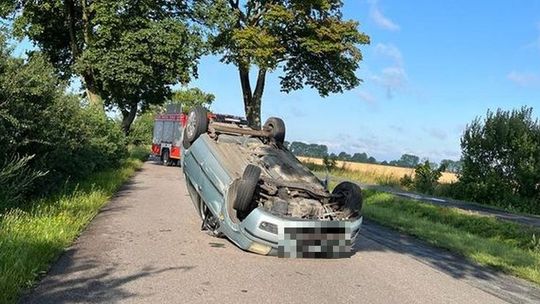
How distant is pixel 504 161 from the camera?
28062 millimetres

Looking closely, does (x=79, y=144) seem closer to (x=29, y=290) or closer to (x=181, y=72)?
(x=29, y=290)

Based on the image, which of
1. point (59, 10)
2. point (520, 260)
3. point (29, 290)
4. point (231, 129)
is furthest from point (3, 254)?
point (59, 10)

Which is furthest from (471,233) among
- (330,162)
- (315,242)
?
(330,162)

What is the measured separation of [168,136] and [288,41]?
9.61 m

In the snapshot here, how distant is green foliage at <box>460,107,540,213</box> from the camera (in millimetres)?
26688

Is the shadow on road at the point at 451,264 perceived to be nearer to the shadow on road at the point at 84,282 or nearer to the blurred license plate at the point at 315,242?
the blurred license plate at the point at 315,242

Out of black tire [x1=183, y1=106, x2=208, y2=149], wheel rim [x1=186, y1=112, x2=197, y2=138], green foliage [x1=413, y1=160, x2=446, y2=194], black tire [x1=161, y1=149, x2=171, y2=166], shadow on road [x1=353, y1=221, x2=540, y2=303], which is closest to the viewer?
shadow on road [x1=353, y1=221, x2=540, y2=303]

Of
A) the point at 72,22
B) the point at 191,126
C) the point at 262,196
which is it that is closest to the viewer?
the point at 262,196

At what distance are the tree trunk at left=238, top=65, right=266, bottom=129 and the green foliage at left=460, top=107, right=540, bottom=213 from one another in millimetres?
13138

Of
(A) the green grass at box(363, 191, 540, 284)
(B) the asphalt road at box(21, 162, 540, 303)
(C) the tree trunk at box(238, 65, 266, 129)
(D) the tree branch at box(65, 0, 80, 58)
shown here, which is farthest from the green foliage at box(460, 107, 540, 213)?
(D) the tree branch at box(65, 0, 80, 58)

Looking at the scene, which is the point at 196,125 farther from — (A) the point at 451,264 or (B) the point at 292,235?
(A) the point at 451,264

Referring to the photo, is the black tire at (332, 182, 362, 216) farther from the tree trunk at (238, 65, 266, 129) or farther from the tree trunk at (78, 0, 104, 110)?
the tree trunk at (238, 65, 266, 129)

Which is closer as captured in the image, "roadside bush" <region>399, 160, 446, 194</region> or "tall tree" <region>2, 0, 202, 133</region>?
"tall tree" <region>2, 0, 202, 133</region>

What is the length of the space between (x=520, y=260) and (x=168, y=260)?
6829mm
